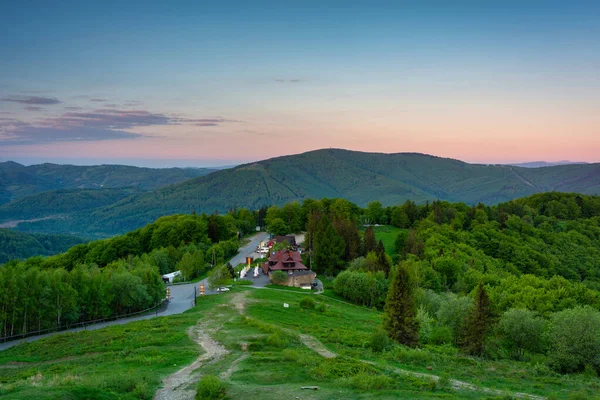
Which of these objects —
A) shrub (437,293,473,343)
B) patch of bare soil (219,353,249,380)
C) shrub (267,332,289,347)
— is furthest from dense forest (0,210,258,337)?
shrub (437,293,473,343)

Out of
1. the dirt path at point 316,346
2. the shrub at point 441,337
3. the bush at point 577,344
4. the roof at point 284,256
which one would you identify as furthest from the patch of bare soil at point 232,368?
the roof at point 284,256

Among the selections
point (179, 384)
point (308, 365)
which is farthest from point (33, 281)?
point (308, 365)

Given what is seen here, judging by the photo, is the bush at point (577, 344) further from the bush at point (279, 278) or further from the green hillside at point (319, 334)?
the bush at point (279, 278)

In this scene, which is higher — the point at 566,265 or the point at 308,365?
the point at 308,365

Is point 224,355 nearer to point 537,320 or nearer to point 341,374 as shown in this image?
point 341,374

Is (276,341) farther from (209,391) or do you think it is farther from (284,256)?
(284,256)
